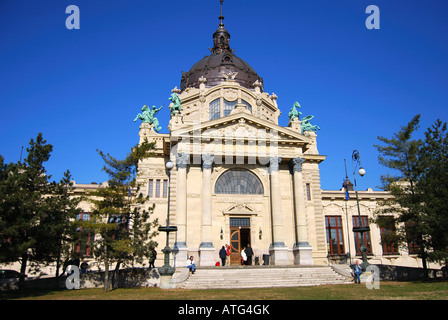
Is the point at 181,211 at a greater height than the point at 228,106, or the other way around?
the point at 228,106

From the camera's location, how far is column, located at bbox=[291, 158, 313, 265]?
29.7 meters

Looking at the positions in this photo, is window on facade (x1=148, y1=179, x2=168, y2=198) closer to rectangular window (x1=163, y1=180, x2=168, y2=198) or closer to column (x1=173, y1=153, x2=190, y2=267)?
rectangular window (x1=163, y1=180, x2=168, y2=198)

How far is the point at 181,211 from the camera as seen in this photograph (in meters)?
29.5

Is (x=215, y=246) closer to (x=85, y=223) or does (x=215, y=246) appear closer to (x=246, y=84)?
(x=85, y=223)

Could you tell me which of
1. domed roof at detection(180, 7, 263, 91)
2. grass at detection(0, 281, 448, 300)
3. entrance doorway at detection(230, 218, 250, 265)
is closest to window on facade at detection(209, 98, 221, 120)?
domed roof at detection(180, 7, 263, 91)

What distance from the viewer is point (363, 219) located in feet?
137

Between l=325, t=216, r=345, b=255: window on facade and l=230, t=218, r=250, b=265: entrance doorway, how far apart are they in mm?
12882

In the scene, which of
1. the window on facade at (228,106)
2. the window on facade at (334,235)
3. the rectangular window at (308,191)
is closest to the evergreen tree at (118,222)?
the rectangular window at (308,191)

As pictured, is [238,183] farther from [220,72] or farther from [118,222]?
[220,72]

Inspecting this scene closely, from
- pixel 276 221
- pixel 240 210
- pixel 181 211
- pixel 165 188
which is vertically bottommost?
pixel 276 221

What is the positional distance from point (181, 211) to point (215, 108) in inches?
665

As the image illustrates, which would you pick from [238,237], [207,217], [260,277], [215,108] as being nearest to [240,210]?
[238,237]

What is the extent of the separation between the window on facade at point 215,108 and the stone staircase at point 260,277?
70.8 ft
